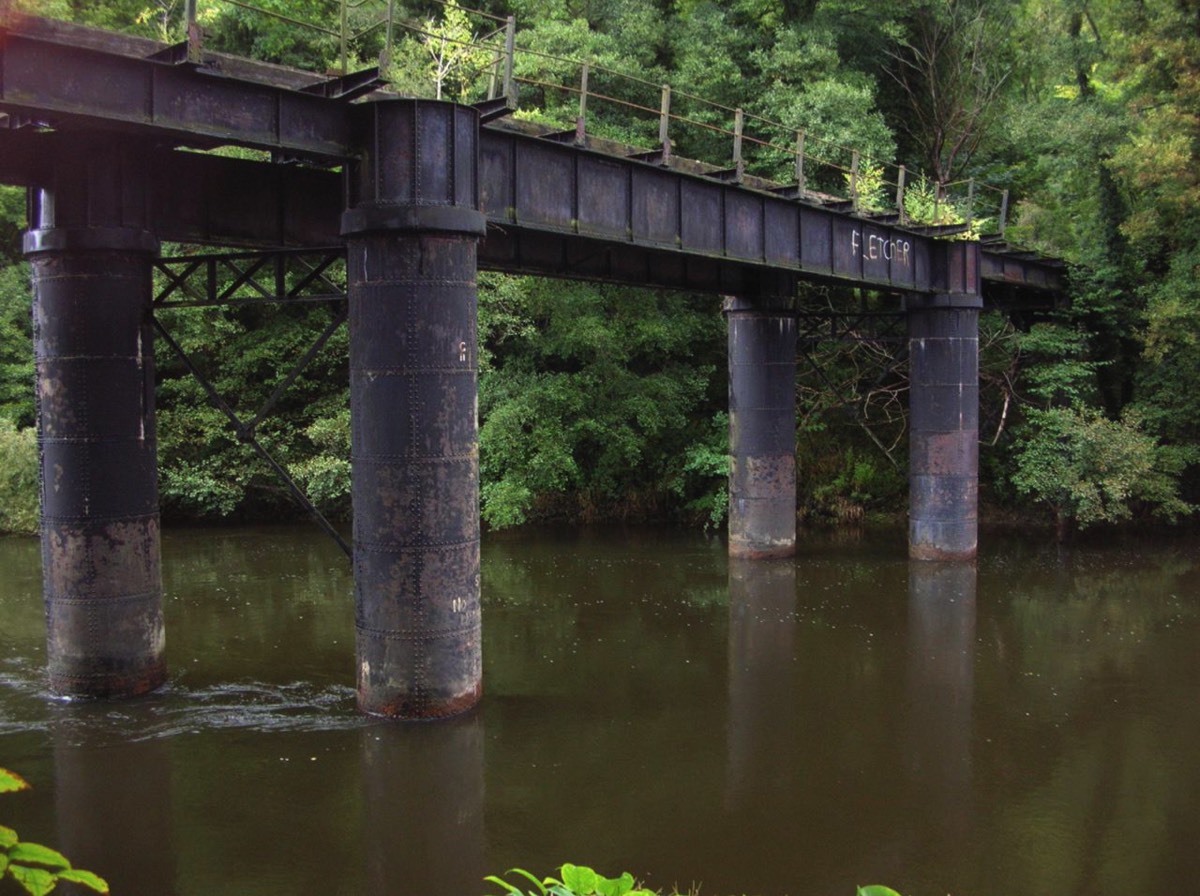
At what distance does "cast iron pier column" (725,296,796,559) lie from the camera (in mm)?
25859

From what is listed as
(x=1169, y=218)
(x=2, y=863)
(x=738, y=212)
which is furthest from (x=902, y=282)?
(x=2, y=863)

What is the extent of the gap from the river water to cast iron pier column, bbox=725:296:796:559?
4.47 meters

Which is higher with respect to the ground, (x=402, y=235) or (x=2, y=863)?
(x=402, y=235)

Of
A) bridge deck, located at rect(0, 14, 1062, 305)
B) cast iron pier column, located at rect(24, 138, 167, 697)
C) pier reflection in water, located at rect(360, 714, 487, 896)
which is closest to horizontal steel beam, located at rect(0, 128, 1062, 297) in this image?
bridge deck, located at rect(0, 14, 1062, 305)

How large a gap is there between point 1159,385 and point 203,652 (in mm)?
25358

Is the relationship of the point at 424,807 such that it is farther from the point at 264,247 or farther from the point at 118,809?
the point at 264,247

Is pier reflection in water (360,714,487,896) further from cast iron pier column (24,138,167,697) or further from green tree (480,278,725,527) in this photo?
green tree (480,278,725,527)

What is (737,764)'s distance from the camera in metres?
12.0

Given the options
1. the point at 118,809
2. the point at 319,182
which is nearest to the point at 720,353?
the point at 319,182

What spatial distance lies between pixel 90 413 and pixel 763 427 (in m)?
15.5

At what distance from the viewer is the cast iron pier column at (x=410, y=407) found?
13.1m

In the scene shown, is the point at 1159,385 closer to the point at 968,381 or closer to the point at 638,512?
the point at 968,381

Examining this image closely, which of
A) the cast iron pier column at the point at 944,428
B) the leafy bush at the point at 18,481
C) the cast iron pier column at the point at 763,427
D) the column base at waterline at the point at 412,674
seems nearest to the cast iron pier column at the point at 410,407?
the column base at waterline at the point at 412,674

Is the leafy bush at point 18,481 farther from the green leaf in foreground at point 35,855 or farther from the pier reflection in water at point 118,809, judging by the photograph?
the green leaf in foreground at point 35,855
